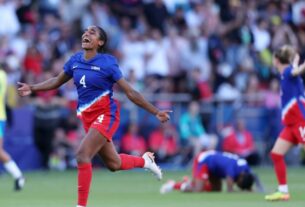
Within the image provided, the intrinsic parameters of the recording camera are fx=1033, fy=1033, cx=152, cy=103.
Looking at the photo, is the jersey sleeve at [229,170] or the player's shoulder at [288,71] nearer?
the player's shoulder at [288,71]

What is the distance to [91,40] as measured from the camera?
13.4 m

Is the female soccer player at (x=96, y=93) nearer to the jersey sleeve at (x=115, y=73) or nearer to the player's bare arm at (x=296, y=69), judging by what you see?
the jersey sleeve at (x=115, y=73)

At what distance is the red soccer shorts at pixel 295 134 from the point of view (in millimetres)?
16062

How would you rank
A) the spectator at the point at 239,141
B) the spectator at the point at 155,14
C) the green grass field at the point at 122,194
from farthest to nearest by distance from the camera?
the spectator at the point at 155,14
the spectator at the point at 239,141
the green grass field at the point at 122,194

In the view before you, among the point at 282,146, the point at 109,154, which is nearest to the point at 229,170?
the point at 282,146

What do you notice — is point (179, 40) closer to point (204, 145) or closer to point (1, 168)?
point (204, 145)

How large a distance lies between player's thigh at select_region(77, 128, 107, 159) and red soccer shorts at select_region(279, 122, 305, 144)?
4.00 metres

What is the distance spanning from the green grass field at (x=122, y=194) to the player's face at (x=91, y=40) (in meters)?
2.55

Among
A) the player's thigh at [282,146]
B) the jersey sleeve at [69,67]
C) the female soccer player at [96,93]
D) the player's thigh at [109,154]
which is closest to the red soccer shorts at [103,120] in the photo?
the female soccer player at [96,93]

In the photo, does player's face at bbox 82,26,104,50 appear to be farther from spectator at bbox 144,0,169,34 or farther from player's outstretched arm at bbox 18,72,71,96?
spectator at bbox 144,0,169,34

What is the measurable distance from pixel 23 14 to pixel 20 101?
2371mm

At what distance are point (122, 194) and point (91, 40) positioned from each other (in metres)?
4.91

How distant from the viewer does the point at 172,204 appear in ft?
49.4

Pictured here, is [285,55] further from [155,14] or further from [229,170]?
[155,14]
